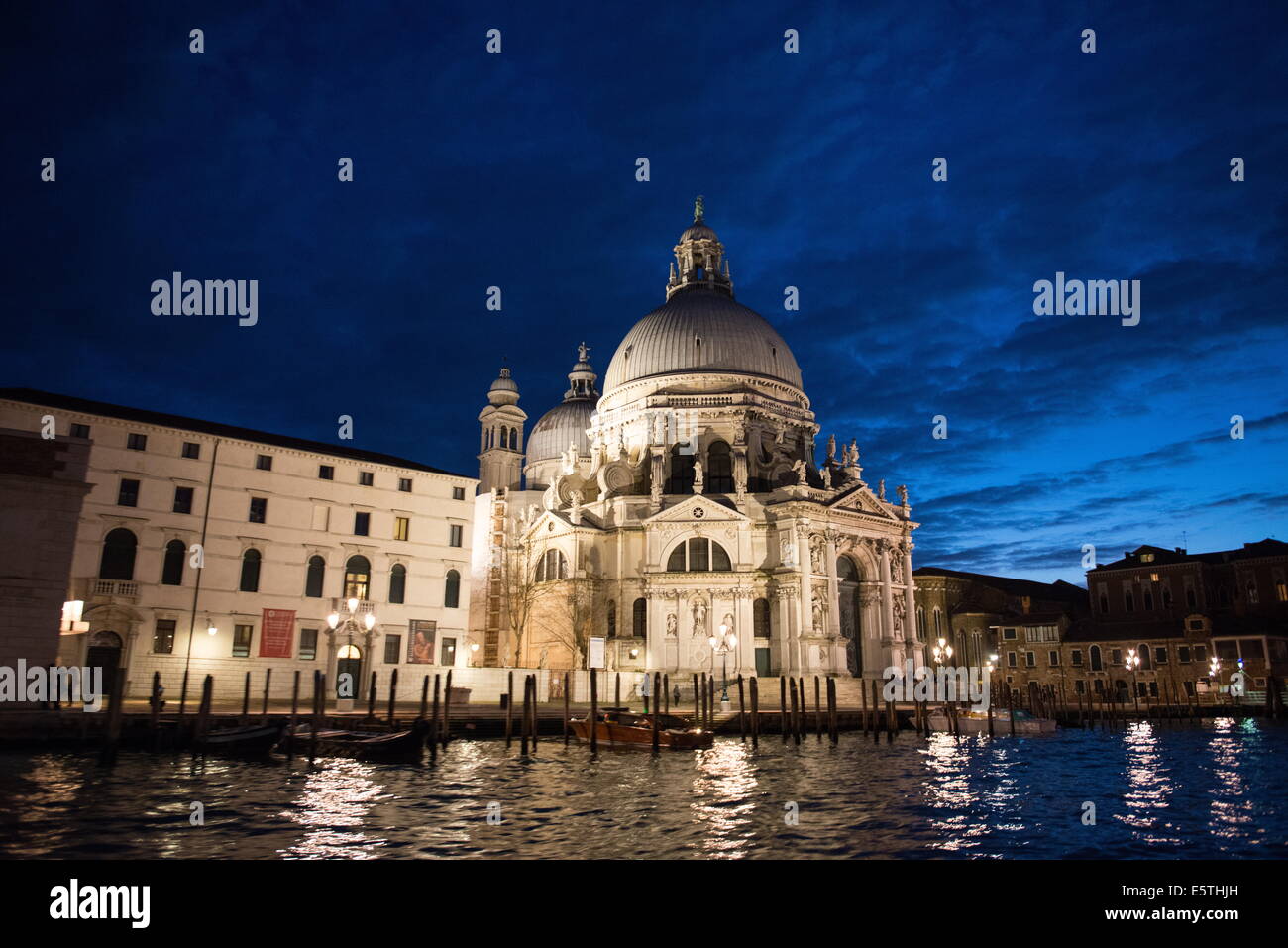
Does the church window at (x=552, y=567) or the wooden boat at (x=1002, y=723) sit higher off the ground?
the church window at (x=552, y=567)

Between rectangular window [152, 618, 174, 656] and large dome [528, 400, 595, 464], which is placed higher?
large dome [528, 400, 595, 464]

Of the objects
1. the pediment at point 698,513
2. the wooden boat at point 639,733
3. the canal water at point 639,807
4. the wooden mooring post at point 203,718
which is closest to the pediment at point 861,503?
the pediment at point 698,513

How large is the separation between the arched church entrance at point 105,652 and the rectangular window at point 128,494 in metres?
4.19

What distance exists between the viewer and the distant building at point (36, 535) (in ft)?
69.5

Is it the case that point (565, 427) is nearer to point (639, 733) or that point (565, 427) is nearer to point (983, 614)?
point (983, 614)

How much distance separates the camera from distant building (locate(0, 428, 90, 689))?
69.5ft

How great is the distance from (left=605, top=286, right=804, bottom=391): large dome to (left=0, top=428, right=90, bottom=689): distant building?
36.5 meters

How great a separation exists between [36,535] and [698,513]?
3063 centimetres

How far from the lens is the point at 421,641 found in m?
35.7

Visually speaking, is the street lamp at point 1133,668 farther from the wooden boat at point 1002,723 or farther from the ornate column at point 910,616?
the wooden boat at point 1002,723

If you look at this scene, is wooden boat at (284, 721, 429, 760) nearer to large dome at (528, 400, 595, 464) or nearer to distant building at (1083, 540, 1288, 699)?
large dome at (528, 400, 595, 464)

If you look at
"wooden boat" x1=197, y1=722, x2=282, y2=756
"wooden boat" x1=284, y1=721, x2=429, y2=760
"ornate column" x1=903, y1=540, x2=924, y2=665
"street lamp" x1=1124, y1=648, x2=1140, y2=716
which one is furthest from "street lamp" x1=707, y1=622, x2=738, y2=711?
"street lamp" x1=1124, y1=648, x2=1140, y2=716

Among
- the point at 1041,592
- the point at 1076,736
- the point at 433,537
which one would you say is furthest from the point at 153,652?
the point at 1041,592

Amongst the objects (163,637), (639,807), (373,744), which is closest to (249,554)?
(163,637)
